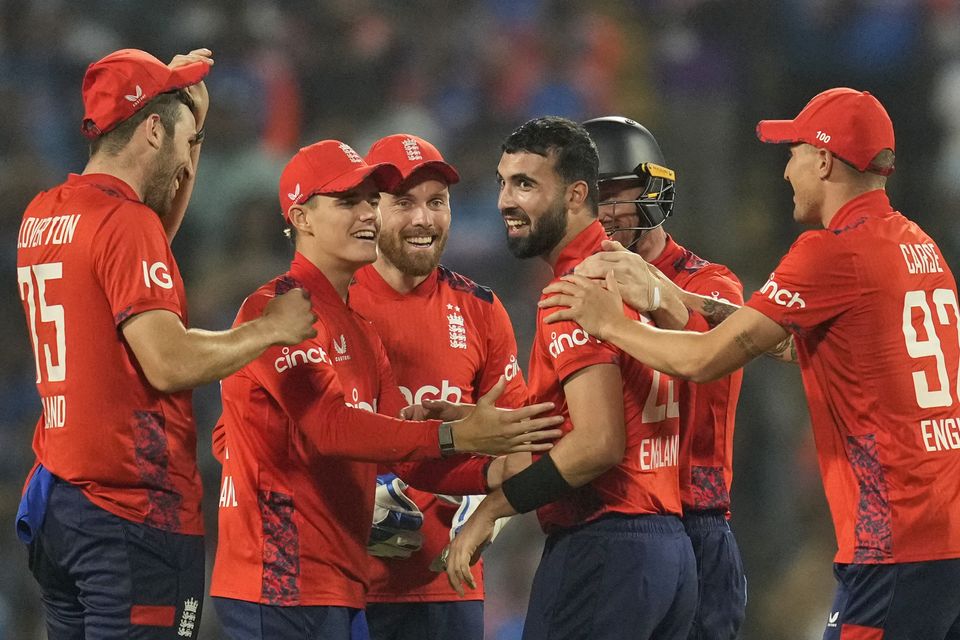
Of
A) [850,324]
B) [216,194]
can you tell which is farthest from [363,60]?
[850,324]

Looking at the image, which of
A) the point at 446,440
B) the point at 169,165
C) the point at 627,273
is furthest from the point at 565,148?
the point at 169,165

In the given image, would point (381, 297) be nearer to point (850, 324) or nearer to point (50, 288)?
point (50, 288)

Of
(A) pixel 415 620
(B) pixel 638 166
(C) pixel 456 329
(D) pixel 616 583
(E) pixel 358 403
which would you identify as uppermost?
(B) pixel 638 166

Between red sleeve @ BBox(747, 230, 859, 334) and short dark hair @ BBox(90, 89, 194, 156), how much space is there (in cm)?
194

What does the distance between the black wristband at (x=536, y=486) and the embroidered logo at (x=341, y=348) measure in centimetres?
68

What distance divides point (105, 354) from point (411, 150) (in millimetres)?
1836

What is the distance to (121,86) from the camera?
11.9 feet

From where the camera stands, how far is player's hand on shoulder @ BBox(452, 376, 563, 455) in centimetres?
368

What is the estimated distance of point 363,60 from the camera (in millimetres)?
8891

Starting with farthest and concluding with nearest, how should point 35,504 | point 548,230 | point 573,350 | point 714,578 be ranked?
point 714,578
point 548,230
point 573,350
point 35,504

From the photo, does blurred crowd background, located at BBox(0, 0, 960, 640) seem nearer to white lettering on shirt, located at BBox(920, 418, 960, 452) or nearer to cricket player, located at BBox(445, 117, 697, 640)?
cricket player, located at BBox(445, 117, 697, 640)

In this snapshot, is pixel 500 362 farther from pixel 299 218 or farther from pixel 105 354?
pixel 105 354

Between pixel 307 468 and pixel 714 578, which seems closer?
pixel 307 468

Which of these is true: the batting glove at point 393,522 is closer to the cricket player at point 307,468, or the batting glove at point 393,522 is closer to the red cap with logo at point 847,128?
the cricket player at point 307,468
